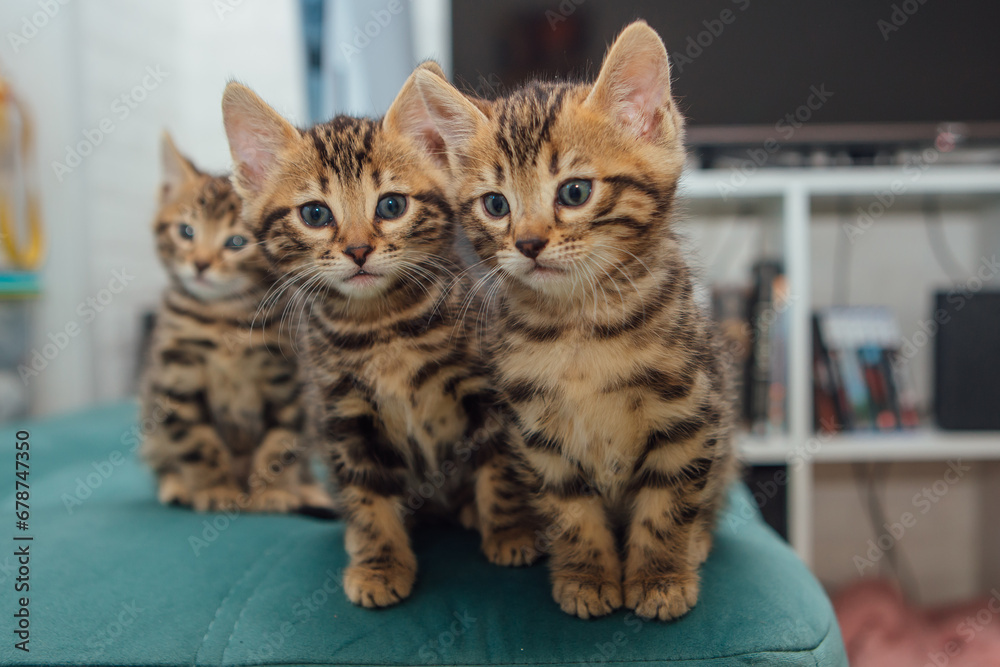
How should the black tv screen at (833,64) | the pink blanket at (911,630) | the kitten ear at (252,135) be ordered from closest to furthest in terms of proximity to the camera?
the kitten ear at (252,135), the pink blanket at (911,630), the black tv screen at (833,64)

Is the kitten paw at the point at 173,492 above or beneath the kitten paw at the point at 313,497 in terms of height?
above

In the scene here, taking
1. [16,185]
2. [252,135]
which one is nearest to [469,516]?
[252,135]

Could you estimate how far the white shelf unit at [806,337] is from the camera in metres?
1.54

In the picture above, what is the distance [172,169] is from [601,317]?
2.48 ft

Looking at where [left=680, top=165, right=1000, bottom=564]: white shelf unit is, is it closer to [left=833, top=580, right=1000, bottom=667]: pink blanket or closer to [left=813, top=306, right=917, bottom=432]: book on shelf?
[left=813, top=306, right=917, bottom=432]: book on shelf

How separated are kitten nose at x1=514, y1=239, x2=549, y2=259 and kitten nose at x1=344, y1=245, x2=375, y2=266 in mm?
198

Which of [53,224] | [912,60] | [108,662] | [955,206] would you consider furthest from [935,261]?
[53,224]

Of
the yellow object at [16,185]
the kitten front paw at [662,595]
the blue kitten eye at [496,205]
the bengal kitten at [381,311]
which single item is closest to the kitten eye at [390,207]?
the bengal kitten at [381,311]

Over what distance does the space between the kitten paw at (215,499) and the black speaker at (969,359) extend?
160 cm

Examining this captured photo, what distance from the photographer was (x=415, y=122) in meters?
0.85

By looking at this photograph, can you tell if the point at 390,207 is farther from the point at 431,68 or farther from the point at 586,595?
the point at 586,595

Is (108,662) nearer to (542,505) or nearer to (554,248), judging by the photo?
(542,505)

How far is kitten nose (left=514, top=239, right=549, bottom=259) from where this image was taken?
2.30 feet

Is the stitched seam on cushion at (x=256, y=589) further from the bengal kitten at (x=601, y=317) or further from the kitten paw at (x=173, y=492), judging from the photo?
the bengal kitten at (x=601, y=317)
